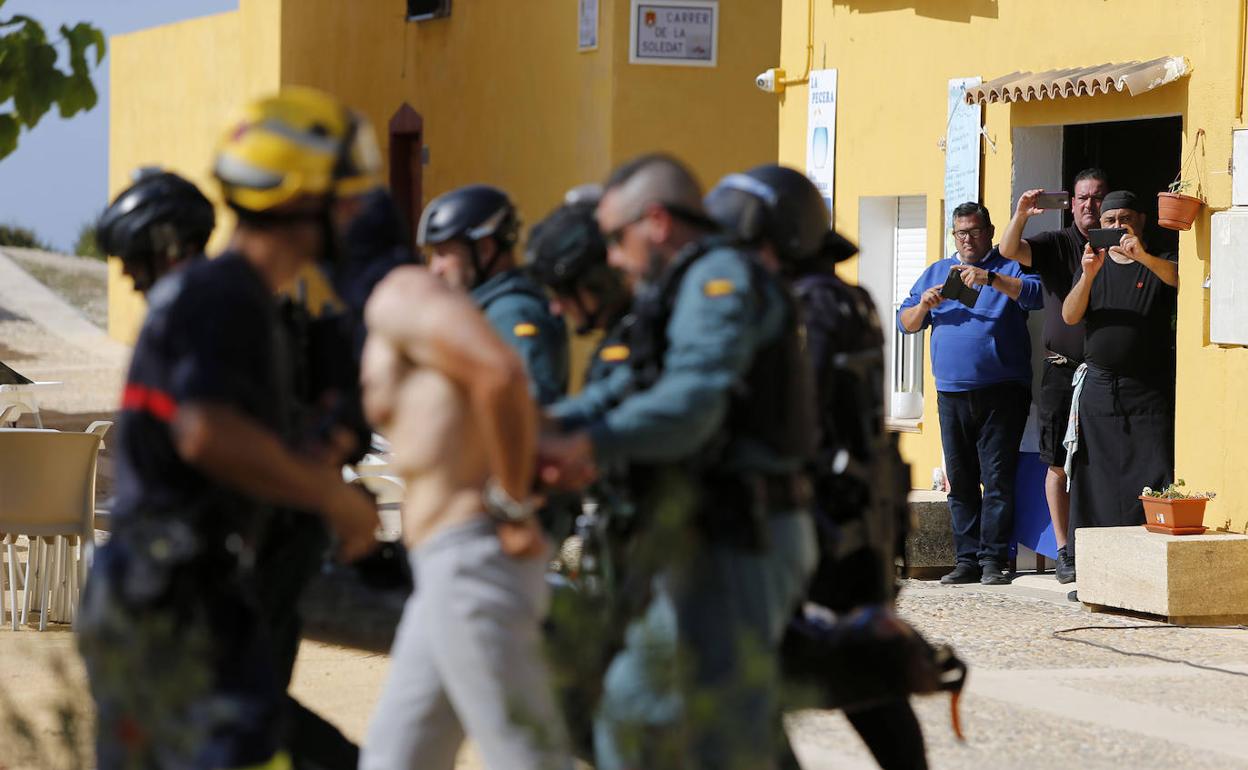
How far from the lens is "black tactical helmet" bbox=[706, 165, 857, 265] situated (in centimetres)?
521

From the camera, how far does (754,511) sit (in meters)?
4.45

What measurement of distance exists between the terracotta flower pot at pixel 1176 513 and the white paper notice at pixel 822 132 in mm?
3956

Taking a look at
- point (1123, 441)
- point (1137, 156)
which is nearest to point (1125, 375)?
point (1123, 441)

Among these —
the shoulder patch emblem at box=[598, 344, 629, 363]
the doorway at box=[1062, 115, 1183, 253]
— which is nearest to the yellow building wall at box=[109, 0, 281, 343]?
the doorway at box=[1062, 115, 1183, 253]

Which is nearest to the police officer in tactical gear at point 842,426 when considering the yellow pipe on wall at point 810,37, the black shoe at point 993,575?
the black shoe at point 993,575

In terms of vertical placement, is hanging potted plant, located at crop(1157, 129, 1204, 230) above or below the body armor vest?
above

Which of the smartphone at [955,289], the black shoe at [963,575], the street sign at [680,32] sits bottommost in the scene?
the black shoe at [963,575]

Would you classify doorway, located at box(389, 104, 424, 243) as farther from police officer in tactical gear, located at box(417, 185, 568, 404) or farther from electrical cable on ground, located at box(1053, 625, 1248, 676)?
police officer in tactical gear, located at box(417, 185, 568, 404)

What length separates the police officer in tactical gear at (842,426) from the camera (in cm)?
530

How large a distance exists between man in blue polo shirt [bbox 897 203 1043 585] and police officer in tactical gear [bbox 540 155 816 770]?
244 inches

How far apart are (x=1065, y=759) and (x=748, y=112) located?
12.7m

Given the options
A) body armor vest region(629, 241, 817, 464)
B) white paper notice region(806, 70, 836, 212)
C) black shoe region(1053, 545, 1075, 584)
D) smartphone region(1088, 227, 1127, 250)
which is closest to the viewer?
body armor vest region(629, 241, 817, 464)

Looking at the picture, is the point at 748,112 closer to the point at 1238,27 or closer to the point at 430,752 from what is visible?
the point at 1238,27

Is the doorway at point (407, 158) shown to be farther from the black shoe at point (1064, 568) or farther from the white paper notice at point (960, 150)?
the black shoe at point (1064, 568)
